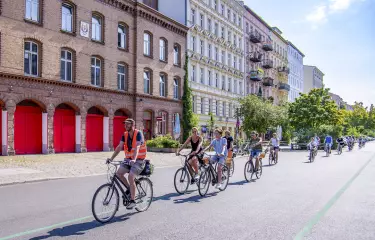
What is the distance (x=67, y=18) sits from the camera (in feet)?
84.4

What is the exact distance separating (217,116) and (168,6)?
14.0m

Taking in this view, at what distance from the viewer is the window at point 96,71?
90.6 ft

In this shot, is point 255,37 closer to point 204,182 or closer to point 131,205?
point 204,182

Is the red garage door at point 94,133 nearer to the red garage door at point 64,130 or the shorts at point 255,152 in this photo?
the red garage door at point 64,130

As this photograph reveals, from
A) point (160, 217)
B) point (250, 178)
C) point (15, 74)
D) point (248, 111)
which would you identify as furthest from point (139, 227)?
point (248, 111)

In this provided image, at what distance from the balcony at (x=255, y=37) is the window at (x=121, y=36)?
29104mm

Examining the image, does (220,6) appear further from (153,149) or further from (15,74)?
(15,74)

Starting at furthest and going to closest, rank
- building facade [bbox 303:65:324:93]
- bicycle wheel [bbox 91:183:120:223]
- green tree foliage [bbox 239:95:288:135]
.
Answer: building facade [bbox 303:65:324:93] < green tree foliage [bbox 239:95:288:135] < bicycle wheel [bbox 91:183:120:223]

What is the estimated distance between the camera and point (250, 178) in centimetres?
1335

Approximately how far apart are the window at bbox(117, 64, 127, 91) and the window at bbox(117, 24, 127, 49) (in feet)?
5.21

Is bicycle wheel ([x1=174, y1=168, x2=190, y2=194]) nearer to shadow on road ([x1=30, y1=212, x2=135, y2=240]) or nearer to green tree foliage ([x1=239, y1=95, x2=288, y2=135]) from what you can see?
shadow on road ([x1=30, y1=212, x2=135, y2=240])

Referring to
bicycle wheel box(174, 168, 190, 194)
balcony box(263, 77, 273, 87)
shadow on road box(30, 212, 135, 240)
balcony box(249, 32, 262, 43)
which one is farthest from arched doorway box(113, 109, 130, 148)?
balcony box(263, 77, 273, 87)

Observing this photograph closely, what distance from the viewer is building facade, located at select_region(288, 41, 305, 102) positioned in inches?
3157

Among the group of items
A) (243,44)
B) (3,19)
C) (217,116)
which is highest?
(243,44)
